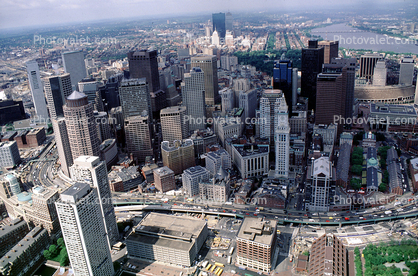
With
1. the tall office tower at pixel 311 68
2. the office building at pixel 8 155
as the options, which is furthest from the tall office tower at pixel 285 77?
the office building at pixel 8 155

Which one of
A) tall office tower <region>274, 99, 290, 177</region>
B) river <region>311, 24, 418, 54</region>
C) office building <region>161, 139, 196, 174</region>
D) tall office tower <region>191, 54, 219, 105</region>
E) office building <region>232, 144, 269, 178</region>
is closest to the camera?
tall office tower <region>274, 99, 290, 177</region>

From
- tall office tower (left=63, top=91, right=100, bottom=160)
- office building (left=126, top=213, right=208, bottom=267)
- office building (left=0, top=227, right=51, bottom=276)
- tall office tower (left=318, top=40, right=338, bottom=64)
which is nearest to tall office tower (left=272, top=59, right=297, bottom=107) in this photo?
tall office tower (left=318, top=40, right=338, bottom=64)

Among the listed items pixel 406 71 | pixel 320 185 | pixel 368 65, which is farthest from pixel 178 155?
pixel 368 65

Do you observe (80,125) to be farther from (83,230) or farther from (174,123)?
(83,230)

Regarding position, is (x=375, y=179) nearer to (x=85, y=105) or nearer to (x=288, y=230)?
(x=288, y=230)

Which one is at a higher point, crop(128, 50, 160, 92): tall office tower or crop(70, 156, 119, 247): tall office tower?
crop(128, 50, 160, 92): tall office tower

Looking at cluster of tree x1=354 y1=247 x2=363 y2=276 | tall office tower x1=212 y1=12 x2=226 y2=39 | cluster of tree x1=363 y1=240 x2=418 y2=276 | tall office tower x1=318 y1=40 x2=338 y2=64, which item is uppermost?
tall office tower x1=212 y1=12 x2=226 y2=39

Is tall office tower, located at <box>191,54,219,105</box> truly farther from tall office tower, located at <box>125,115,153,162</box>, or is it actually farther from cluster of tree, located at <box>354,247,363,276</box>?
cluster of tree, located at <box>354,247,363,276</box>
